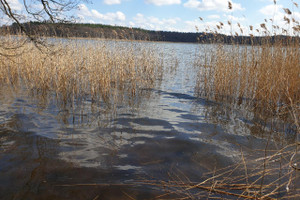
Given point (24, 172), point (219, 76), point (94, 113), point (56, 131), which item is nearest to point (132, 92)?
point (94, 113)

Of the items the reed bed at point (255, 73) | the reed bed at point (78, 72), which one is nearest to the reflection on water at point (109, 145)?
the reed bed at point (78, 72)

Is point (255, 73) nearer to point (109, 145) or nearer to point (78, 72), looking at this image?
point (109, 145)

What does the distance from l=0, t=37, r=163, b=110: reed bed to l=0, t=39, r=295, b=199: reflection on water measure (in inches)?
23.3

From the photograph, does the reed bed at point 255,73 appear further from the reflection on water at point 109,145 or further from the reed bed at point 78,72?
the reed bed at point 78,72

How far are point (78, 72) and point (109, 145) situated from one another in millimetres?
2959

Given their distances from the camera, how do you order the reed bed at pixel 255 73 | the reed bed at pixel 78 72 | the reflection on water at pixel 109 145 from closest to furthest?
1. the reflection on water at pixel 109 145
2. the reed bed at pixel 255 73
3. the reed bed at pixel 78 72

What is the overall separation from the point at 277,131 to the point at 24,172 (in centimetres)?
423

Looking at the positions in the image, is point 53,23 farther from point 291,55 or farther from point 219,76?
point 291,55

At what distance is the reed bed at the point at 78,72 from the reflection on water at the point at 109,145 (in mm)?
592

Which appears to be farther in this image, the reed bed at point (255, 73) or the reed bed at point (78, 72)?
the reed bed at point (78, 72)

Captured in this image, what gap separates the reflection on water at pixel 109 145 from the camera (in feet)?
7.89

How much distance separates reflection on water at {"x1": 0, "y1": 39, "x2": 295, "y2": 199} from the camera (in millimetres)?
2406

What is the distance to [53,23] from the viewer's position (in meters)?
5.16

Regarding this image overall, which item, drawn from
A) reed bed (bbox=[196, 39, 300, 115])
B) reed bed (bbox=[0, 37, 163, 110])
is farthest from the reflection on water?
reed bed (bbox=[196, 39, 300, 115])
